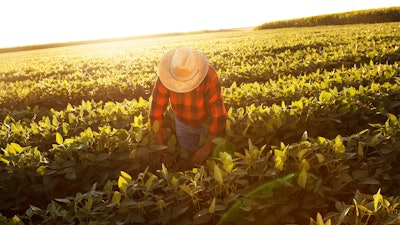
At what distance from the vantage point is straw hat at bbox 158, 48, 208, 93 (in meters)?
3.46

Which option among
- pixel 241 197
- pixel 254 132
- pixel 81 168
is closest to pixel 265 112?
pixel 254 132

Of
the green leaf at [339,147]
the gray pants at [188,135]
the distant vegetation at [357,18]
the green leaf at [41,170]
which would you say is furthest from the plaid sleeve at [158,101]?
the distant vegetation at [357,18]

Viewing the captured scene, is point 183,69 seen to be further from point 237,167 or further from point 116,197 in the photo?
Answer: point 116,197

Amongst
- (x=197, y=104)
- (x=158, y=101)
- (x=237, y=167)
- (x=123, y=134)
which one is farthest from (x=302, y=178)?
(x=123, y=134)

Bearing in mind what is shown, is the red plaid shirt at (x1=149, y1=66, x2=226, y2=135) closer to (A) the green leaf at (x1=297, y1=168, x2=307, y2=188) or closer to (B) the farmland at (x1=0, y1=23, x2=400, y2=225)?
(B) the farmland at (x1=0, y1=23, x2=400, y2=225)

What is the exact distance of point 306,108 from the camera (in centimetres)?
452

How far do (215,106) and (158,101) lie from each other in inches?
26.6

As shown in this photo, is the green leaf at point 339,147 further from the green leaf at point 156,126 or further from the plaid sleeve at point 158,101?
the plaid sleeve at point 158,101

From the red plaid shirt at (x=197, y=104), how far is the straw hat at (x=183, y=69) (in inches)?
9.7

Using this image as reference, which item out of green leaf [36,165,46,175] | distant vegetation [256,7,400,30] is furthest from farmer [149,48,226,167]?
distant vegetation [256,7,400,30]

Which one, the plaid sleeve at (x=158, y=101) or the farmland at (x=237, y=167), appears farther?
the plaid sleeve at (x=158, y=101)

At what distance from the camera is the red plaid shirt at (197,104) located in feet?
12.8

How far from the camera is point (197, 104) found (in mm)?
4141

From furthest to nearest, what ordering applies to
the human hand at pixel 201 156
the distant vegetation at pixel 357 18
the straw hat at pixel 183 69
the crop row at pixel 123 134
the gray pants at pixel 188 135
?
the distant vegetation at pixel 357 18 → the gray pants at pixel 188 135 → the human hand at pixel 201 156 → the crop row at pixel 123 134 → the straw hat at pixel 183 69
